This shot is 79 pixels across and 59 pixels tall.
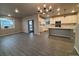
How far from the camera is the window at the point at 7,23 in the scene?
869cm

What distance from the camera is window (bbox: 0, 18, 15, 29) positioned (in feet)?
28.5

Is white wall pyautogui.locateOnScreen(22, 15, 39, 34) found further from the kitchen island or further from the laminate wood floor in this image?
the laminate wood floor

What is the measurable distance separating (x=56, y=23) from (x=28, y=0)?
8167mm

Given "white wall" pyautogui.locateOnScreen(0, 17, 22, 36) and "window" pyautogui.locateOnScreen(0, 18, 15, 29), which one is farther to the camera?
"white wall" pyautogui.locateOnScreen(0, 17, 22, 36)

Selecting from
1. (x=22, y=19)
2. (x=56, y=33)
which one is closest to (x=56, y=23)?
(x=56, y=33)

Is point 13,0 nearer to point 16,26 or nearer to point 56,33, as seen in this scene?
point 56,33

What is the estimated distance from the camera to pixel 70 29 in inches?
251

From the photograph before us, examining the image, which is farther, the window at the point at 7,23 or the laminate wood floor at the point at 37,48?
the window at the point at 7,23

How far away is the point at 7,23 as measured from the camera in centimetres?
948

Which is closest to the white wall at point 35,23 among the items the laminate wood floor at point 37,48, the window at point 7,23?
the window at point 7,23

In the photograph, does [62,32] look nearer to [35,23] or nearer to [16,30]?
[35,23]

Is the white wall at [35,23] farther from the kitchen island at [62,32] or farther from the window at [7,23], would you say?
the kitchen island at [62,32]

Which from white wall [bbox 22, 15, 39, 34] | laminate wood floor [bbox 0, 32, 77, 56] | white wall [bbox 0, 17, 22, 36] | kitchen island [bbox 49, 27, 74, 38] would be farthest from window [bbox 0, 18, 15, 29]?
kitchen island [bbox 49, 27, 74, 38]

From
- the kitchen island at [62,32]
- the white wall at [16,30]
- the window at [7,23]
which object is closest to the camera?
the kitchen island at [62,32]
